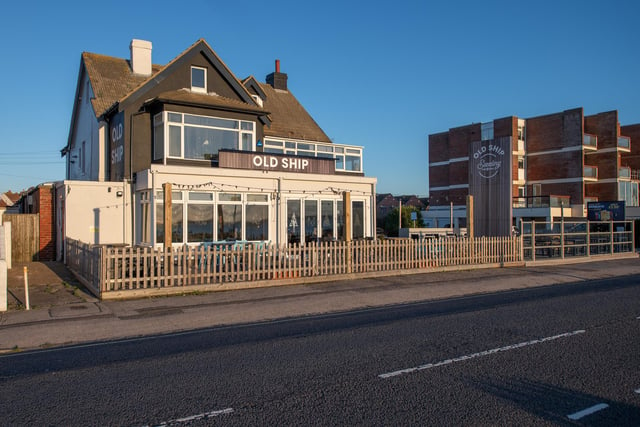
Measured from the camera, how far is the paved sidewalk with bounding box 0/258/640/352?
9.55 metres

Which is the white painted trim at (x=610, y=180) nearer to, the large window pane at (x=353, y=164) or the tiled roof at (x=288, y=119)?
the tiled roof at (x=288, y=119)

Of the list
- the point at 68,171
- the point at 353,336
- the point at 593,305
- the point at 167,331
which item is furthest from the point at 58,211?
the point at 593,305

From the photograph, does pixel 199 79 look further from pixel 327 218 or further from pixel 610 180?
pixel 610 180

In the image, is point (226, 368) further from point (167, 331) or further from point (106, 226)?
point (106, 226)

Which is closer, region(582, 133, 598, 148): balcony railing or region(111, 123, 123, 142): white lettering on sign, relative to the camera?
region(111, 123, 123, 142): white lettering on sign

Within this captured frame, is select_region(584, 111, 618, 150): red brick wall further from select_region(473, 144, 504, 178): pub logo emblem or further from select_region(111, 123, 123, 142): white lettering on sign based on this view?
select_region(111, 123, 123, 142): white lettering on sign

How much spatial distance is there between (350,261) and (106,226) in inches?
374

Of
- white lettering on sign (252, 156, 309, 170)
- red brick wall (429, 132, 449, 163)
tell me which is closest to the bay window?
white lettering on sign (252, 156, 309, 170)

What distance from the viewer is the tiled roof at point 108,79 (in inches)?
894

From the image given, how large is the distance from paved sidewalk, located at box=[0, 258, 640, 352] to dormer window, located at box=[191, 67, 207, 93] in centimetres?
907

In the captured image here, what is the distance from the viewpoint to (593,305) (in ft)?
38.0

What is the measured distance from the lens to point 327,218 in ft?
74.9

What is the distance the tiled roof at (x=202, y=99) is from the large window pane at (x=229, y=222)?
4.25m

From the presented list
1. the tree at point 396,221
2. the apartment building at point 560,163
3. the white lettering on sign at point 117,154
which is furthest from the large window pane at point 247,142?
the tree at point 396,221
